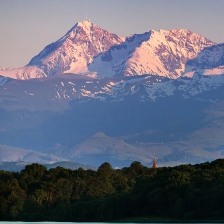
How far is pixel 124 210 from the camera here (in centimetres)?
13375

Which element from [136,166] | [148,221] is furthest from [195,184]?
[136,166]

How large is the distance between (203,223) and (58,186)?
144 feet

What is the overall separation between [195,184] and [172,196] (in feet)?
13.2

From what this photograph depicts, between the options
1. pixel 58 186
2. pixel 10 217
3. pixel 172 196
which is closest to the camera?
Result: pixel 172 196

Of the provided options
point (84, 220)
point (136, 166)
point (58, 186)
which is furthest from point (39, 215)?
point (136, 166)

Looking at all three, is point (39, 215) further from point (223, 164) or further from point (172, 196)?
point (223, 164)

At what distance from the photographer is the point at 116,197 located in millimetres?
135125

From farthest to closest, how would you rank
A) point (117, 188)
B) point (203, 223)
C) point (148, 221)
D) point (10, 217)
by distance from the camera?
point (117, 188)
point (10, 217)
point (148, 221)
point (203, 223)

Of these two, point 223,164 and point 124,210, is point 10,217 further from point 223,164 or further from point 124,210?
point 223,164

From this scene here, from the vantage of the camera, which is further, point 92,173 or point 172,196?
point 92,173

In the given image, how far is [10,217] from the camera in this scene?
14062cm

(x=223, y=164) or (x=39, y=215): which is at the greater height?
(x=223, y=164)

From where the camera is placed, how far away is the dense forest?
409 feet

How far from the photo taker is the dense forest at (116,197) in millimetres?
124750
